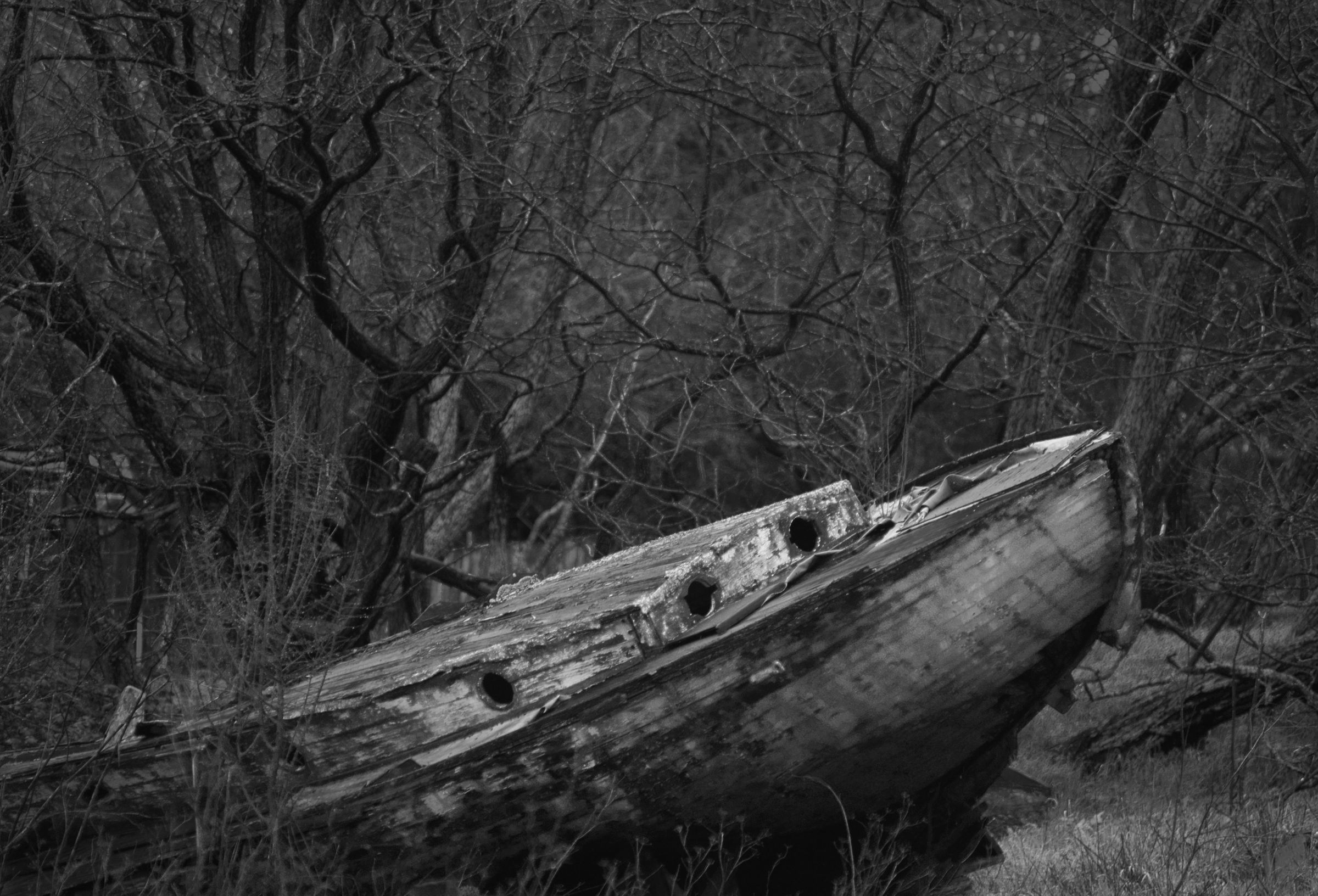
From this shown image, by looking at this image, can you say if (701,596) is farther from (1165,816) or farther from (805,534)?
(1165,816)

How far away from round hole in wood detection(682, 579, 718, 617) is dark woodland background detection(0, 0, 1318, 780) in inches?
47.3

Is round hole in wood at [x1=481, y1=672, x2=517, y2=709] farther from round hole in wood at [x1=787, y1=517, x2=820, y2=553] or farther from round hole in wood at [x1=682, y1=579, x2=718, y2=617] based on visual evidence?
round hole in wood at [x1=787, y1=517, x2=820, y2=553]

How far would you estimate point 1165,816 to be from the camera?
209 inches

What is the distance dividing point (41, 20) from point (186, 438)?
243 cm

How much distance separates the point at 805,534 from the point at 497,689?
1202mm

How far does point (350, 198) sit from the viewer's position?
7840mm

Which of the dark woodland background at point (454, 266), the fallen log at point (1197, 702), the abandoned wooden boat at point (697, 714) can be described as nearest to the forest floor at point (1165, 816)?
the fallen log at point (1197, 702)

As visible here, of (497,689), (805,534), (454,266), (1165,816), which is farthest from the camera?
(454,266)


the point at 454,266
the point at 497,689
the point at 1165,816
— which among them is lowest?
the point at 1165,816

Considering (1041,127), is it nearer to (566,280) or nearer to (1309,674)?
(1309,674)

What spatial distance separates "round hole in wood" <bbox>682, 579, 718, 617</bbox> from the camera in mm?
4336

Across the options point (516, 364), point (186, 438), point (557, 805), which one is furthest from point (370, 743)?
point (516, 364)

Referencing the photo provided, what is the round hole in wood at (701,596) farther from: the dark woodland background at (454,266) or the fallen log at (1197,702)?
the fallen log at (1197,702)

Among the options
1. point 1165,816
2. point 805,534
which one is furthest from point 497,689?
point 1165,816
